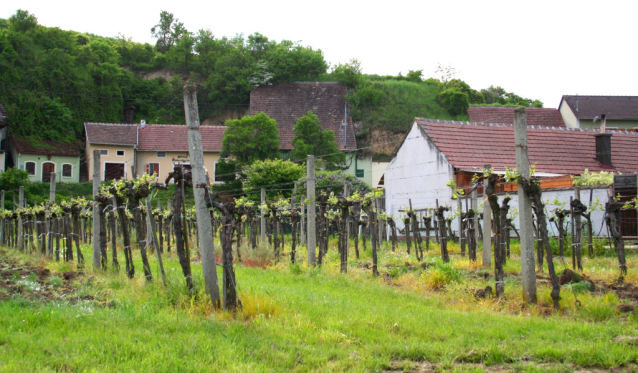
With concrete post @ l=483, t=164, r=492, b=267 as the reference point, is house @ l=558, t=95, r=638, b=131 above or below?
above

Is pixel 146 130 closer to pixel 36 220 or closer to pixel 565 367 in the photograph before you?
pixel 36 220

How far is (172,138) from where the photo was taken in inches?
1930

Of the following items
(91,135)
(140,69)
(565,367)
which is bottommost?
(565,367)

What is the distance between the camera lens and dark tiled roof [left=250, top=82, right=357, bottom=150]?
50.5 meters

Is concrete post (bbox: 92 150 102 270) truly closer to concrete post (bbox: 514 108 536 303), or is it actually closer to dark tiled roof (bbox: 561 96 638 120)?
concrete post (bbox: 514 108 536 303)

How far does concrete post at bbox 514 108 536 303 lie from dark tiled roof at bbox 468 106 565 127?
40562 millimetres

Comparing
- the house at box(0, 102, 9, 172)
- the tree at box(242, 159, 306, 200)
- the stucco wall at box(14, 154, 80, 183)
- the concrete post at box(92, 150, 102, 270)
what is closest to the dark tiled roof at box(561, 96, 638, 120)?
the tree at box(242, 159, 306, 200)

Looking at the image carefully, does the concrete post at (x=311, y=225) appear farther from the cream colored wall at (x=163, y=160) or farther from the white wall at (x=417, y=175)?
the cream colored wall at (x=163, y=160)

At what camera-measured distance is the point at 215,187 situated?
4328 centimetres

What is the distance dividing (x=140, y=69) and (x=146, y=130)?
20.0 metres

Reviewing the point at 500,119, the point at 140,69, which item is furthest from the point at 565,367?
the point at 140,69

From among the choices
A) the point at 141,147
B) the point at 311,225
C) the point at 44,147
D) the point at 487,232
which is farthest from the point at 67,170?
the point at 487,232

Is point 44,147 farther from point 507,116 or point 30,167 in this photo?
point 507,116

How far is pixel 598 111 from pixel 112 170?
45.2 meters
